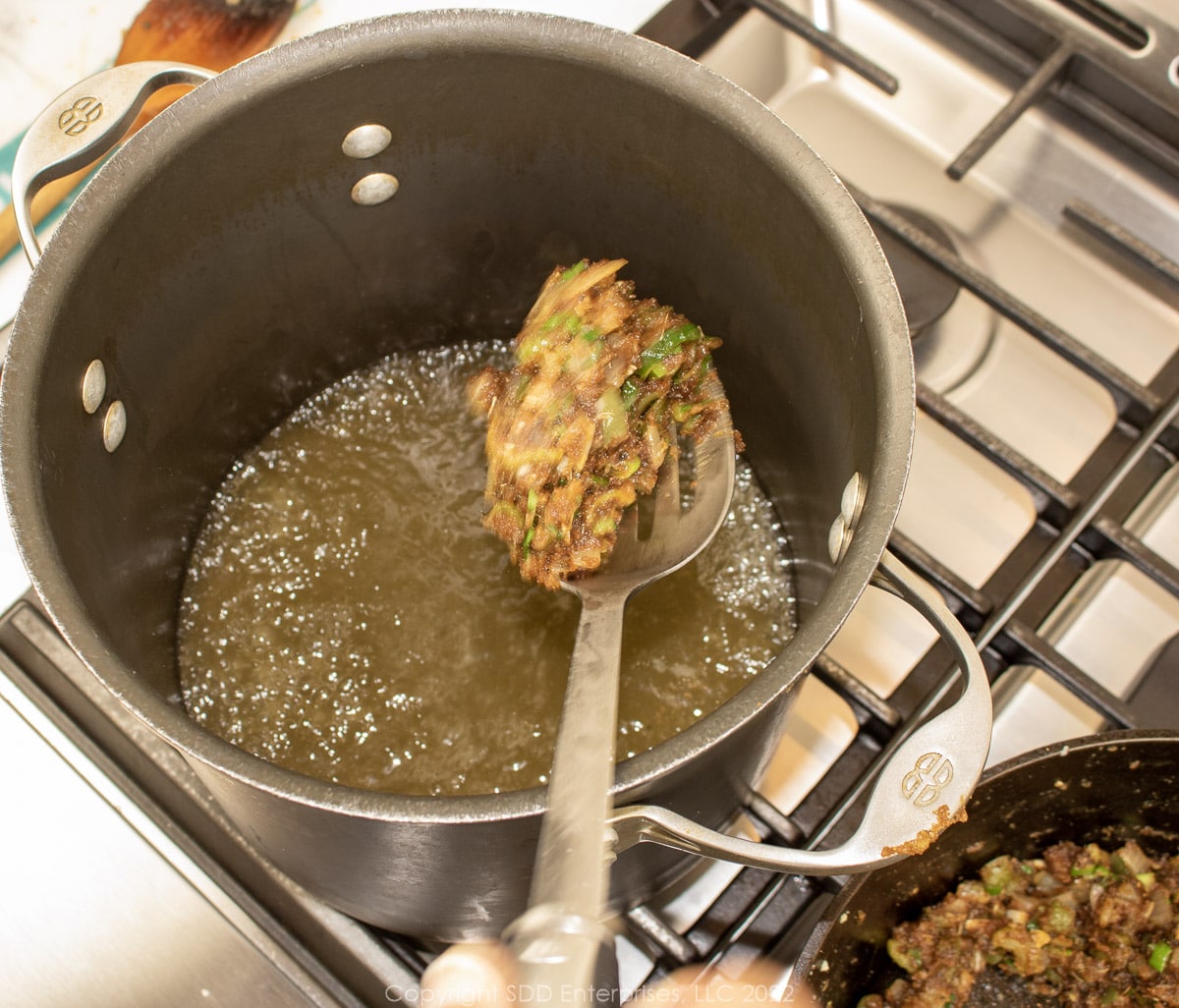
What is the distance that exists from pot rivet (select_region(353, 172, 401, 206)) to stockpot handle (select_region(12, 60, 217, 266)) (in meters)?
0.15

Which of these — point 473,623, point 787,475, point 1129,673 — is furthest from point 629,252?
point 1129,673

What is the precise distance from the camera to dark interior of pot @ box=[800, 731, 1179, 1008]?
0.82 m

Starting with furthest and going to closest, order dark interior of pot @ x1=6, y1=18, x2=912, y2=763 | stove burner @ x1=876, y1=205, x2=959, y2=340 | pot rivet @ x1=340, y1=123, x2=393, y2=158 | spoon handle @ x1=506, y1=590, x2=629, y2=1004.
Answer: stove burner @ x1=876, y1=205, x2=959, y2=340 < pot rivet @ x1=340, y1=123, x2=393, y2=158 < dark interior of pot @ x1=6, y1=18, x2=912, y2=763 < spoon handle @ x1=506, y1=590, x2=629, y2=1004

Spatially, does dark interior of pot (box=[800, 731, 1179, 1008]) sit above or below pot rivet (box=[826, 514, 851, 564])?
below

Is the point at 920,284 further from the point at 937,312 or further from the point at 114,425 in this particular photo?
the point at 114,425

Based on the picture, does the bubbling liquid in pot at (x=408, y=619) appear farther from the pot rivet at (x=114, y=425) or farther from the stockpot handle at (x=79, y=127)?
the stockpot handle at (x=79, y=127)

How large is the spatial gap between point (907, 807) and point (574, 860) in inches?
8.3

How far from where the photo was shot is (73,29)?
1.15 m

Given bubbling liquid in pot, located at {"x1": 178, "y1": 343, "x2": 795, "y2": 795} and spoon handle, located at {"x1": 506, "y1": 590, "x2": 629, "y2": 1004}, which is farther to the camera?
bubbling liquid in pot, located at {"x1": 178, "y1": 343, "x2": 795, "y2": 795}

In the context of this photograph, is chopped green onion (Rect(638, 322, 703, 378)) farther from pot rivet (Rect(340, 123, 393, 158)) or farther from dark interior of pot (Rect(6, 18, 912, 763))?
pot rivet (Rect(340, 123, 393, 158))

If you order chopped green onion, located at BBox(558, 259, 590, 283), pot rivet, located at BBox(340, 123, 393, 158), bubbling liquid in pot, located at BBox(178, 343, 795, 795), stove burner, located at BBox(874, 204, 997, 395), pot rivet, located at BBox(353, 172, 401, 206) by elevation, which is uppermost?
stove burner, located at BBox(874, 204, 997, 395)

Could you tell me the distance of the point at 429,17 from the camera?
82cm

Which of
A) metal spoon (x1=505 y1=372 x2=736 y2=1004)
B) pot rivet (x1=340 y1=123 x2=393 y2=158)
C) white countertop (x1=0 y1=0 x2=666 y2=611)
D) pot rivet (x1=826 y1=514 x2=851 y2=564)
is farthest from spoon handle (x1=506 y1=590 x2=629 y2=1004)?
white countertop (x1=0 y1=0 x2=666 y2=611)

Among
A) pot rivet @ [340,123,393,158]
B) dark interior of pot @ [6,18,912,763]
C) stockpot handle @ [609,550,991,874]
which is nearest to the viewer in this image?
stockpot handle @ [609,550,991,874]
